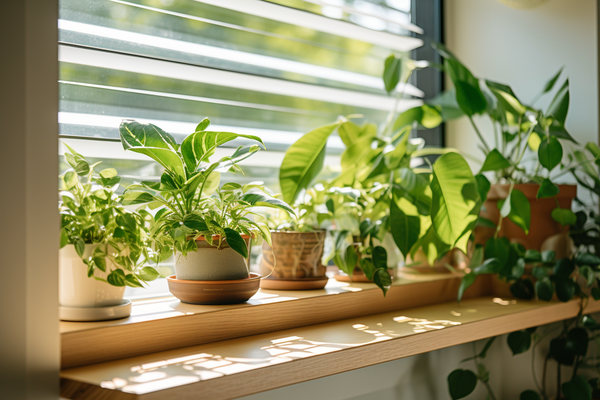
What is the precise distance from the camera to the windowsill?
746 mm

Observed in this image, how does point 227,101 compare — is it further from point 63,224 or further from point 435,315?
point 435,315

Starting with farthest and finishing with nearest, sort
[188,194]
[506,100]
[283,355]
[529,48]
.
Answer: [529,48] → [506,100] → [188,194] → [283,355]

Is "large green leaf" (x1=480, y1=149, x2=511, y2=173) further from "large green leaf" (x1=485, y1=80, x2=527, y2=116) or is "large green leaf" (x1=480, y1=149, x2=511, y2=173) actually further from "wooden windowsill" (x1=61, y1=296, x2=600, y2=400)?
"wooden windowsill" (x1=61, y1=296, x2=600, y2=400)

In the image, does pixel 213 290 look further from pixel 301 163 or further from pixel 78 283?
pixel 301 163

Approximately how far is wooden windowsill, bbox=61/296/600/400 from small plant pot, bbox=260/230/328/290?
12cm

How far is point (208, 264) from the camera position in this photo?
90 centimetres

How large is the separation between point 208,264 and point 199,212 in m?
0.09

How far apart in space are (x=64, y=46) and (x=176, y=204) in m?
0.35

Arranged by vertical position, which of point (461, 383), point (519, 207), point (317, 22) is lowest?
point (461, 383)

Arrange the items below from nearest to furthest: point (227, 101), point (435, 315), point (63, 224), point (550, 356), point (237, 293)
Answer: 1. point (63, 224)
2. point (237, 293)
3. point (435, 315)
4. point (227, 101)
5. point (550, 356)

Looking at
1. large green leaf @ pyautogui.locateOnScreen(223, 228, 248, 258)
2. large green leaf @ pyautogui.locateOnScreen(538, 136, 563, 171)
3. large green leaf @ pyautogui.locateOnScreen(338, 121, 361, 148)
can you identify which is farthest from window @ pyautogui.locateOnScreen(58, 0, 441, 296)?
large green leaf @ pyautogui.locateOnScreen(538, 136, 563, 171)

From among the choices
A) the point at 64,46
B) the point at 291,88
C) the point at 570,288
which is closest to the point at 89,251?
the point at 64,46

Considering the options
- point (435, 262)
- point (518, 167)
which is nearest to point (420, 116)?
point (518, 167)

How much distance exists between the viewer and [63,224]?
0.76m
